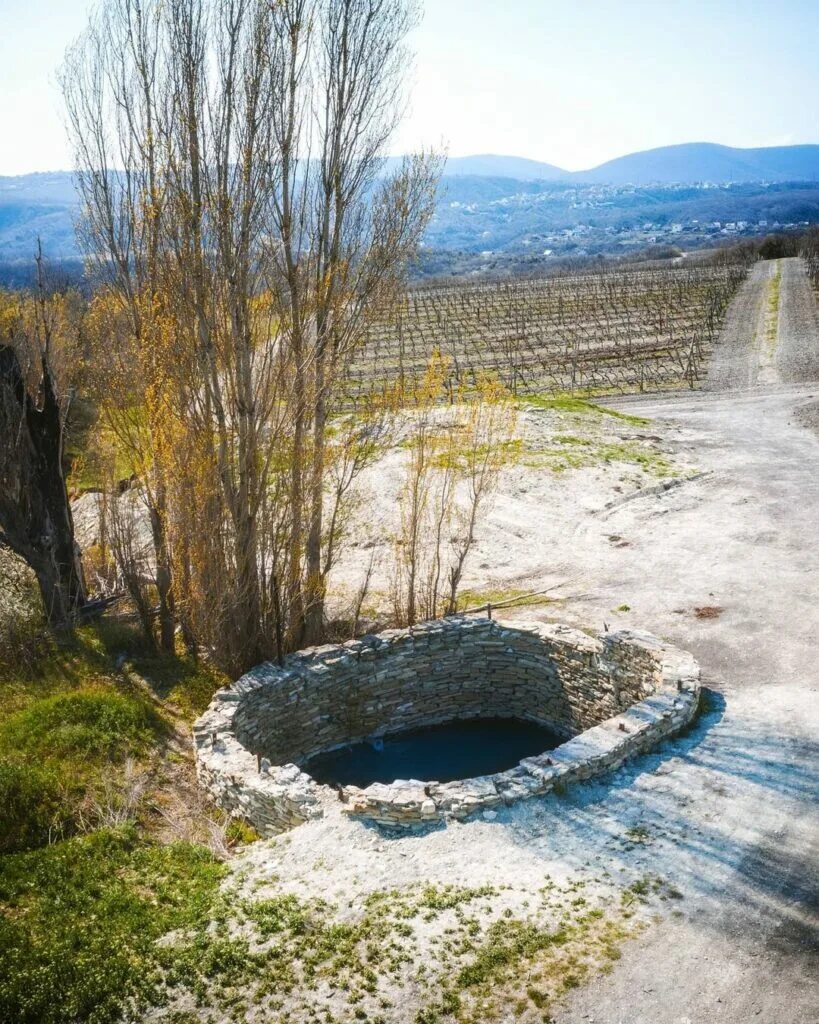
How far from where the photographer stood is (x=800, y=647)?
14.1m

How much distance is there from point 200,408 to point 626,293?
64832mm

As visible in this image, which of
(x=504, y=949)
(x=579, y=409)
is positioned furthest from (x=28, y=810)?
(x=579, y=409)

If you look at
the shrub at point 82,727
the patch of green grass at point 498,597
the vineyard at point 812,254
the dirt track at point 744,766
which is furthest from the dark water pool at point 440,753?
the vineyard at point 812,254

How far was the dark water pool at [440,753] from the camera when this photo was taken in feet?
48.8

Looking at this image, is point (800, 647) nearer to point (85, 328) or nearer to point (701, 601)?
point (701, 601)

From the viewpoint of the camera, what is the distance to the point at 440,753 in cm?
1558

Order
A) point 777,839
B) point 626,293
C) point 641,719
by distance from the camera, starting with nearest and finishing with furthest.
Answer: point 777,839 < point 641,719 < point 626,293

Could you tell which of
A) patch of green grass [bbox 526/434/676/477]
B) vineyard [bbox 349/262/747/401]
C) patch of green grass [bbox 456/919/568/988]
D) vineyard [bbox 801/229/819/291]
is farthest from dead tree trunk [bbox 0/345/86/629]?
vineyard [bbox 801/229/819/291]

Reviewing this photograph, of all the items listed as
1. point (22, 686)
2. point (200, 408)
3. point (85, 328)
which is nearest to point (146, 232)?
point (200, 408)

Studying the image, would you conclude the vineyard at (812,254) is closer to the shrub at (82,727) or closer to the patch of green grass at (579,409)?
the patch of green grass at (579,409)

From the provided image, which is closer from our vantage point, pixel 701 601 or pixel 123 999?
pixel 123 999

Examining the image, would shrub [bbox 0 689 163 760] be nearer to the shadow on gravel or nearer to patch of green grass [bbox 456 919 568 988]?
the shadow on gravel

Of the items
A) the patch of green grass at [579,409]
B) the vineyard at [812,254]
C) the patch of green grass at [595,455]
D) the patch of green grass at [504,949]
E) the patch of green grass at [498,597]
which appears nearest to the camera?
the patch of green grass at [504,949]

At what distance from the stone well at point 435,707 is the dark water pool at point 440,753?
19cm
